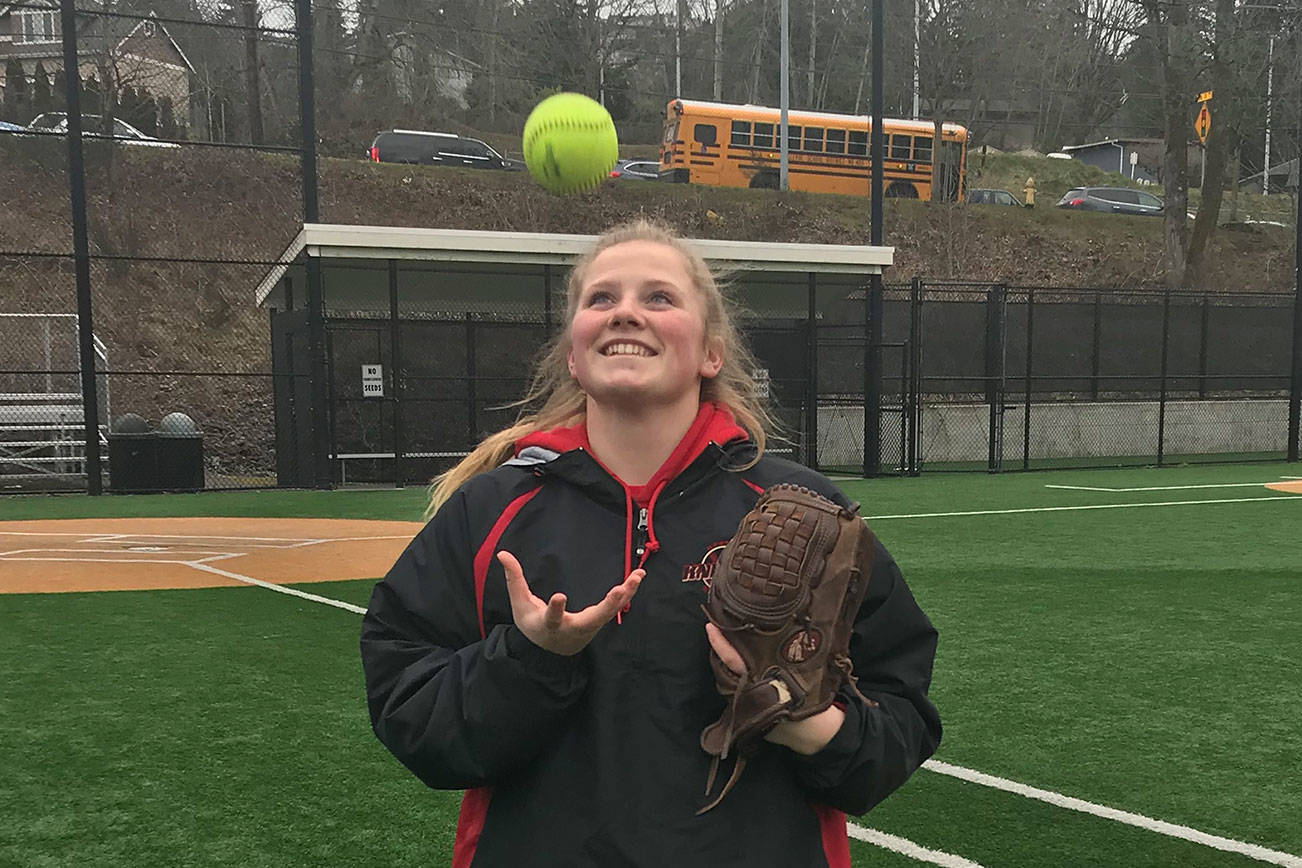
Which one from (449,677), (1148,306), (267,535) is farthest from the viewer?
(1148,306)

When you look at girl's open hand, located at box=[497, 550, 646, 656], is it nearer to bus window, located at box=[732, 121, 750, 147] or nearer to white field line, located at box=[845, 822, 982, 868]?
white field line, located at box=[845, 822, 982, 868]

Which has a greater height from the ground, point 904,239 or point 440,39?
point 440,39

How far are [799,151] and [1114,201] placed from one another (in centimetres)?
1311

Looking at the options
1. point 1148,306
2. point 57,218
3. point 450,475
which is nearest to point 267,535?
point 450,475

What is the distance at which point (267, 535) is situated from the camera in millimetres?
9102

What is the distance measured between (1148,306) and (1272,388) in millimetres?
3486

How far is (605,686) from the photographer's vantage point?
1.57m

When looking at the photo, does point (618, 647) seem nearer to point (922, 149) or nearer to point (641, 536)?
point (641, 536)

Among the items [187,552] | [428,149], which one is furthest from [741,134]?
[187,552]

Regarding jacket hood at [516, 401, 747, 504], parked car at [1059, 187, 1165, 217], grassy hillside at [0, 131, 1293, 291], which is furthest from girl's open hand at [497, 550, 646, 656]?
parked car at [1059, 187, 1165, 217]

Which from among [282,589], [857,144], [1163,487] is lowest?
[1163,487]

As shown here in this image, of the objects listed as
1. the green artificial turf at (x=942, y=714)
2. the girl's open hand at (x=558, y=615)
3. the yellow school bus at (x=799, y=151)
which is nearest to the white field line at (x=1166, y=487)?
the green artificial turf at (x=942, y=714)

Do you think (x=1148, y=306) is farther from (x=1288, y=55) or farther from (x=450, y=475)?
(x=450, y=475)

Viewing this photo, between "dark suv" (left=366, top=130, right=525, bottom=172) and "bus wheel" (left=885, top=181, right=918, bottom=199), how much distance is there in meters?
11.4
